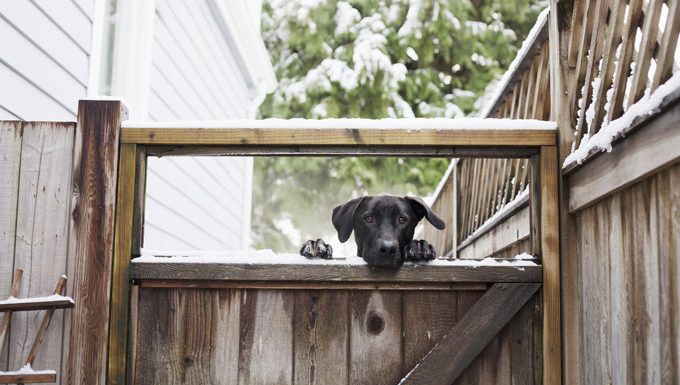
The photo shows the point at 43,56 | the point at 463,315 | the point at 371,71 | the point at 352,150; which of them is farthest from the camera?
the point at 371,71

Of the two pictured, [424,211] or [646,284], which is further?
[424,211]

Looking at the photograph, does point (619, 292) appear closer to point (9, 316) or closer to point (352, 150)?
point (352, 150)

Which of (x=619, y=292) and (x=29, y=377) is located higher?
(x=619, y=292)

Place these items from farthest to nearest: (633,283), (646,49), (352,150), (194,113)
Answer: (194,113)
(352,150)
(633,283)
(646,49)

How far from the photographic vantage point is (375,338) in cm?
300

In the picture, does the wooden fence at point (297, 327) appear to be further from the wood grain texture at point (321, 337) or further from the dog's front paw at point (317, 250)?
the dog's front paw at point (317, 250)

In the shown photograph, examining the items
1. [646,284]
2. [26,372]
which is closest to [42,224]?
[26,372]

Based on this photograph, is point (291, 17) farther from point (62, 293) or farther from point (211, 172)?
point (62, 293)

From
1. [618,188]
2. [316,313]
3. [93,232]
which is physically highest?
[618,188]

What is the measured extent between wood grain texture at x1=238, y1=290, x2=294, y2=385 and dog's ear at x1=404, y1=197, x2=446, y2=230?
2.88 feet

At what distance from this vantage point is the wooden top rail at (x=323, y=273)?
118 inches

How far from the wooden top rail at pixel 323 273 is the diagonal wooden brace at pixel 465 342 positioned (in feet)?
0.37

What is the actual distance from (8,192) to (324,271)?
143 cm

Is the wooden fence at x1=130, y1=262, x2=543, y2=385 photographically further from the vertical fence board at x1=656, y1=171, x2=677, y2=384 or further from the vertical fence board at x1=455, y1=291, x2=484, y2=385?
the vertical fence board at x1=656, y1=171, x2=677, y2=384
